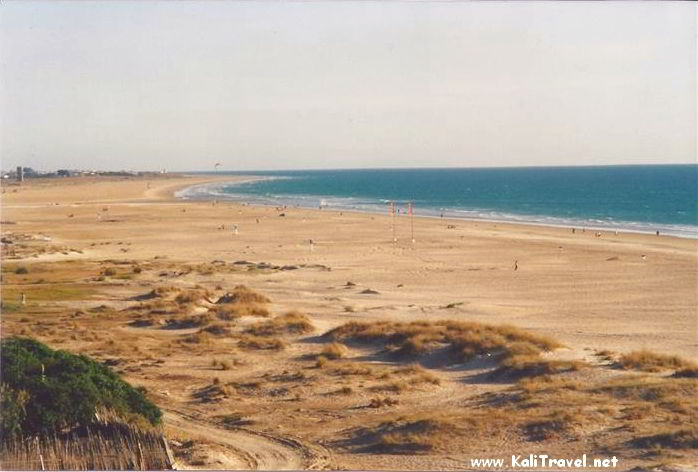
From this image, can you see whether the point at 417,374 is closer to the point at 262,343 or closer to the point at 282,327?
the point at 262,343

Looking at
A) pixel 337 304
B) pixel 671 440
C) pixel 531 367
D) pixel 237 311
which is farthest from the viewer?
pixel 337 304

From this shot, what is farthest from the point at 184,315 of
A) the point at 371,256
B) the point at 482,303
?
the point at 371,256

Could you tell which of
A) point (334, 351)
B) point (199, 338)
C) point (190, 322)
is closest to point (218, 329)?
point (199, 338)

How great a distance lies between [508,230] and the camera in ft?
229

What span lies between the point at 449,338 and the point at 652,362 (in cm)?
522

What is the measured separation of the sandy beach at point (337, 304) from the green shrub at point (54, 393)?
1.50 metres

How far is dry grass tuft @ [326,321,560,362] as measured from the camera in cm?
2303

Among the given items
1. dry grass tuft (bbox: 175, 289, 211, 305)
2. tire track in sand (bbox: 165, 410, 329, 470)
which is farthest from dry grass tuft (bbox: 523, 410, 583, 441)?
dry grass tuft (bbox: 175, 289, 211, 305)

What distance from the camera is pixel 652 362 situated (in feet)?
70.1

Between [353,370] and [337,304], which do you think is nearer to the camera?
[353,370]

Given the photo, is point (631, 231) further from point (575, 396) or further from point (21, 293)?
point (575, 396)

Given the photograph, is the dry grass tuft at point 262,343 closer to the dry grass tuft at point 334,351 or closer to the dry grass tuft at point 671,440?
the dry grass tuft at point 334,351

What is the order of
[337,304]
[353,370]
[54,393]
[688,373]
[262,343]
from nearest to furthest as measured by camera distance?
[54,393] → [688,373] → [353,370] → [262,343] → [337,304]

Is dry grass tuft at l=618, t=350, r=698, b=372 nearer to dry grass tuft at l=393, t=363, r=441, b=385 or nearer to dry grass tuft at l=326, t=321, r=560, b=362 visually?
dry grass tuft at l=326, t=321, r=560, b=362
